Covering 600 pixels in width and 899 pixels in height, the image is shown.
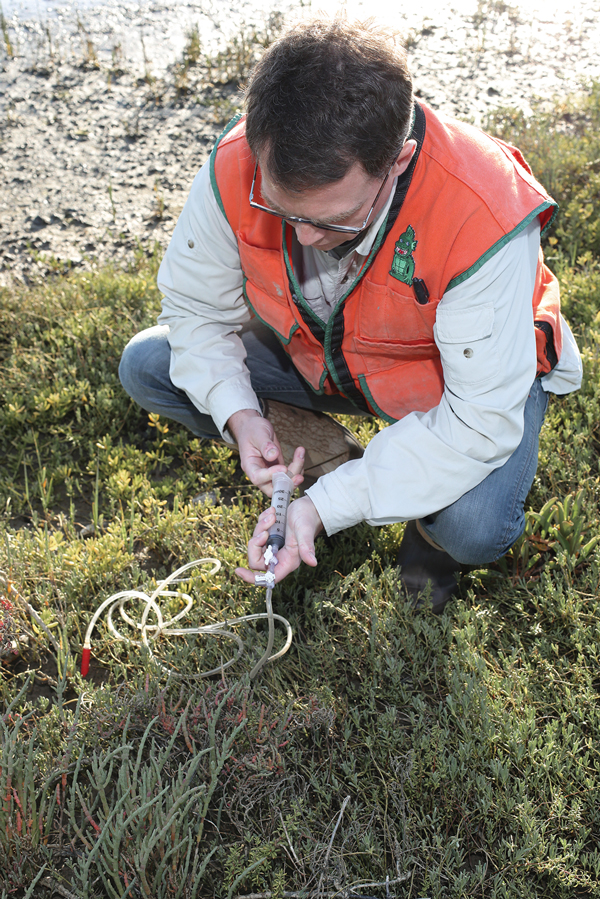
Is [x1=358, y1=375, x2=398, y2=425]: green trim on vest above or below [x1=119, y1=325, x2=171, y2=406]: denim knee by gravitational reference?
above

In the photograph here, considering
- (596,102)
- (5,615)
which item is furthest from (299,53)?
(596,102)

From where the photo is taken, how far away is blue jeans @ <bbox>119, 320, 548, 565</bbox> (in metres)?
2.42

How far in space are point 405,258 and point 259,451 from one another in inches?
32.6

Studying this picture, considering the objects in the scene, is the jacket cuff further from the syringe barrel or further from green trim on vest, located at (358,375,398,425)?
green trim on vest, located at (358,375,398,425)

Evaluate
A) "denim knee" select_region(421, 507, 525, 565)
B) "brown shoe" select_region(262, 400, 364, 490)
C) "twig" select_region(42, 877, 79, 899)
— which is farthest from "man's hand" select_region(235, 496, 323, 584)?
"twig" select_region(42, 877, 79, 899)

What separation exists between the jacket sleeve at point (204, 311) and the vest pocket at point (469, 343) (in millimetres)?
823

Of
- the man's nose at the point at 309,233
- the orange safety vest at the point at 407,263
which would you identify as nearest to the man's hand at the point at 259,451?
the orange safety vest at the point at 407,263

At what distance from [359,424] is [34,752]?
201 cm

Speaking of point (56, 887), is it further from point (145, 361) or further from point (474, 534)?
point (145, 361)

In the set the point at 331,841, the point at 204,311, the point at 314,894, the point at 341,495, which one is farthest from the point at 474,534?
the point at 204,311

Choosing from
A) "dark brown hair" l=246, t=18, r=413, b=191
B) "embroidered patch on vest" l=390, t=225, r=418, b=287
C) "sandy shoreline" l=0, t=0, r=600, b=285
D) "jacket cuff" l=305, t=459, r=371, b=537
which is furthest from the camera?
"sandy shoreline" l=0, t=0, r=600, b=285

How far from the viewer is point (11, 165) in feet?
18.8

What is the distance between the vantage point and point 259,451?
254 centimetres

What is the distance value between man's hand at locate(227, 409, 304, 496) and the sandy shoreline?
8.62 ft
